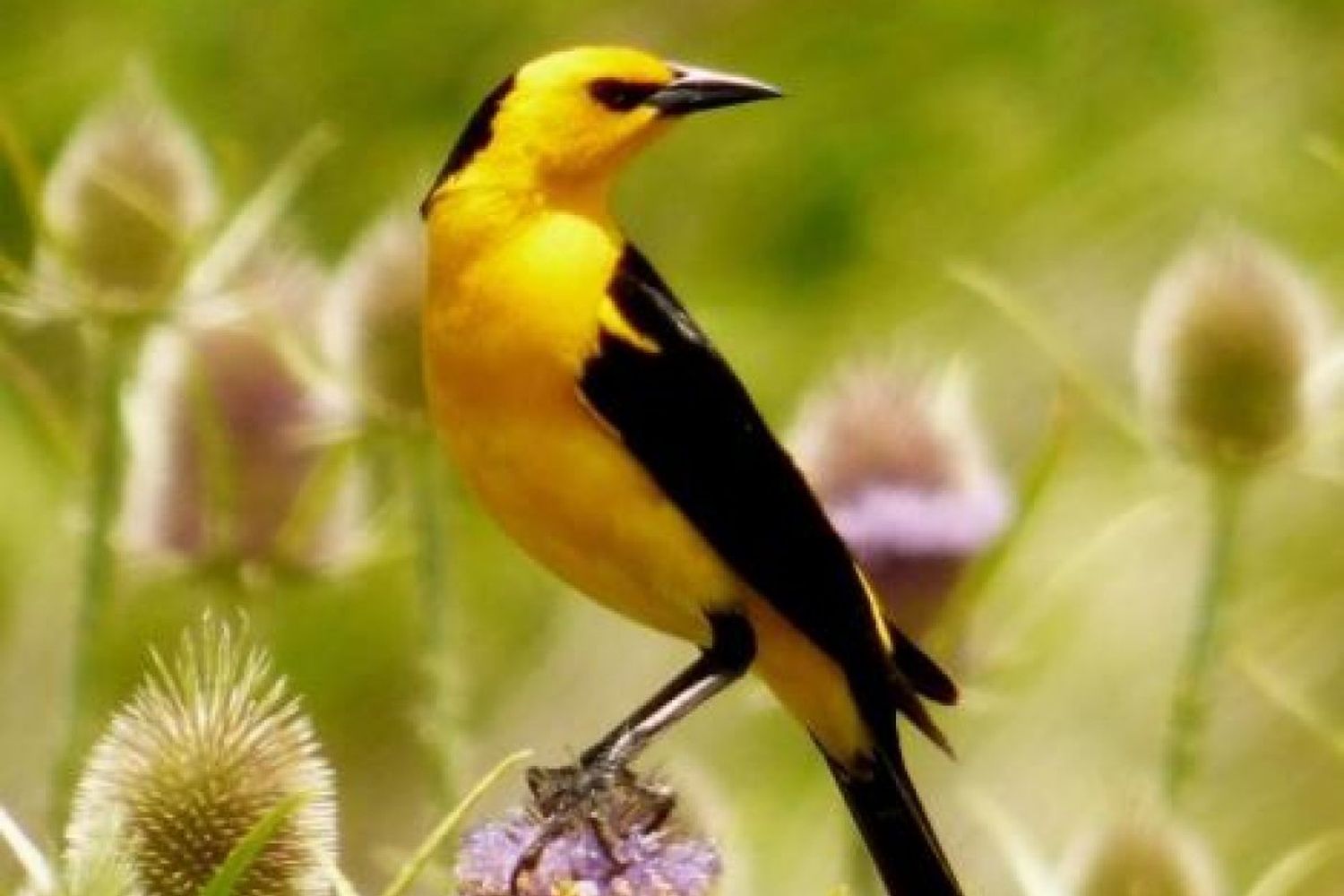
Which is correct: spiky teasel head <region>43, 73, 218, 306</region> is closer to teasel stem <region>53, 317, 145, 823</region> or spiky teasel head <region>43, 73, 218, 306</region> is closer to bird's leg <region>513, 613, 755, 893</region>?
teasel stem <region>53, 317, 145, 823</region>

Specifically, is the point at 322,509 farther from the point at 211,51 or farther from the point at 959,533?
the point at 211,51

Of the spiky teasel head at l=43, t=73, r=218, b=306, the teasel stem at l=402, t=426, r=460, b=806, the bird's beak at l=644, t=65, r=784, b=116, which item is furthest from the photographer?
the spiky teasel head at l=43, t=73, r=218, b=306

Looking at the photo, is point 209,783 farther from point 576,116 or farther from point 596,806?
point 576,116

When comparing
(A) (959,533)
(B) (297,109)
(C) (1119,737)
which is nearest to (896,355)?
(A) (959,533)

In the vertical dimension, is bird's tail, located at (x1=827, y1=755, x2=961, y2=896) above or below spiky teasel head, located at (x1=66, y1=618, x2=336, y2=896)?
below

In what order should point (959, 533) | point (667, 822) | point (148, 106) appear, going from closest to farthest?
point (667, 822)
point (959, 533)
point (148, 106)

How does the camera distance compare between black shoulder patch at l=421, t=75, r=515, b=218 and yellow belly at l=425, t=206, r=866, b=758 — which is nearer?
yellow belly at l=425, t=206, r=866, b=758

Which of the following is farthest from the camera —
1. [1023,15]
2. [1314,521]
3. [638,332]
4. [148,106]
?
[1023,15]

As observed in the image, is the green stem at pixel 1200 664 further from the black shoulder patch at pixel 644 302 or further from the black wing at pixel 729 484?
the black shoulder patch at pixel 644 302

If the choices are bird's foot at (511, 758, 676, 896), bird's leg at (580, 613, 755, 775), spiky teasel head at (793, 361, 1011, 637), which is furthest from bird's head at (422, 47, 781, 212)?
spiky teasel head at (793, 361, 1011, 637)
